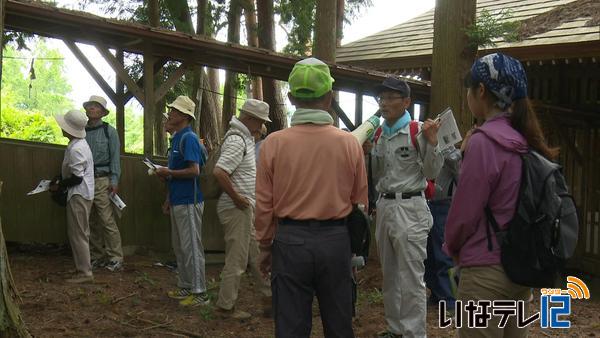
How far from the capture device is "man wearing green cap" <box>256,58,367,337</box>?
3.50m

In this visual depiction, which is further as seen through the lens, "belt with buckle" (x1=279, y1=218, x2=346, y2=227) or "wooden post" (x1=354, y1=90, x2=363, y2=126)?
"wooden post" (x1=354, y1=90, x2=363, y2=126)

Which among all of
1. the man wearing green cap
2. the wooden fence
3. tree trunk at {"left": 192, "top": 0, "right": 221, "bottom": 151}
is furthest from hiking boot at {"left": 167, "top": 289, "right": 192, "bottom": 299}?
tree trunk at {"left": 192, "top": 0, "right": 221, "bottom": 151}

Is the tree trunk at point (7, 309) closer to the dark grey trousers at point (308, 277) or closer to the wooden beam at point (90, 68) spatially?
the dark grey trousers at point (308, 277)

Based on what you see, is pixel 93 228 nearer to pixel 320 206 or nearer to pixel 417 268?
pixel 417 268

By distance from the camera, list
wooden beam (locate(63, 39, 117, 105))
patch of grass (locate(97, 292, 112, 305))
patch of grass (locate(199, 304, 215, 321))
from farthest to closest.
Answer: wooden beam (locate(63, 39, 117, 105)) < patch of grass (locate(97, 292, 112, 305)) < patch of grass (locate(199, 304, 215, 321))

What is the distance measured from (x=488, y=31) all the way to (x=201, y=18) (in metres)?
10.4

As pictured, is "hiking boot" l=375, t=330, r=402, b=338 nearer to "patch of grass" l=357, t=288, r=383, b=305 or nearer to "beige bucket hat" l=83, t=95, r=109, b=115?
"patch of grass" l=357, t=288, r=383, b=305

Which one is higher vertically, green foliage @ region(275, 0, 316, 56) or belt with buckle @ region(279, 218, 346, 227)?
green foliage @ region(275, 0, 316, 56)

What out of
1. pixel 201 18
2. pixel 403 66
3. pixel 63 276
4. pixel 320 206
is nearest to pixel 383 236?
pixel 320 206

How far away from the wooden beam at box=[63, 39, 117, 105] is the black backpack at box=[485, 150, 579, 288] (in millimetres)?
7102

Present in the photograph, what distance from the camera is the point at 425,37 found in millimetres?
12594

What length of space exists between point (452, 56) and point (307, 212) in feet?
16.3

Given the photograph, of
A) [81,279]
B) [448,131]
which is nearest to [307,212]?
[448,131]

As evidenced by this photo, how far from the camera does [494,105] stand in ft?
9.68
